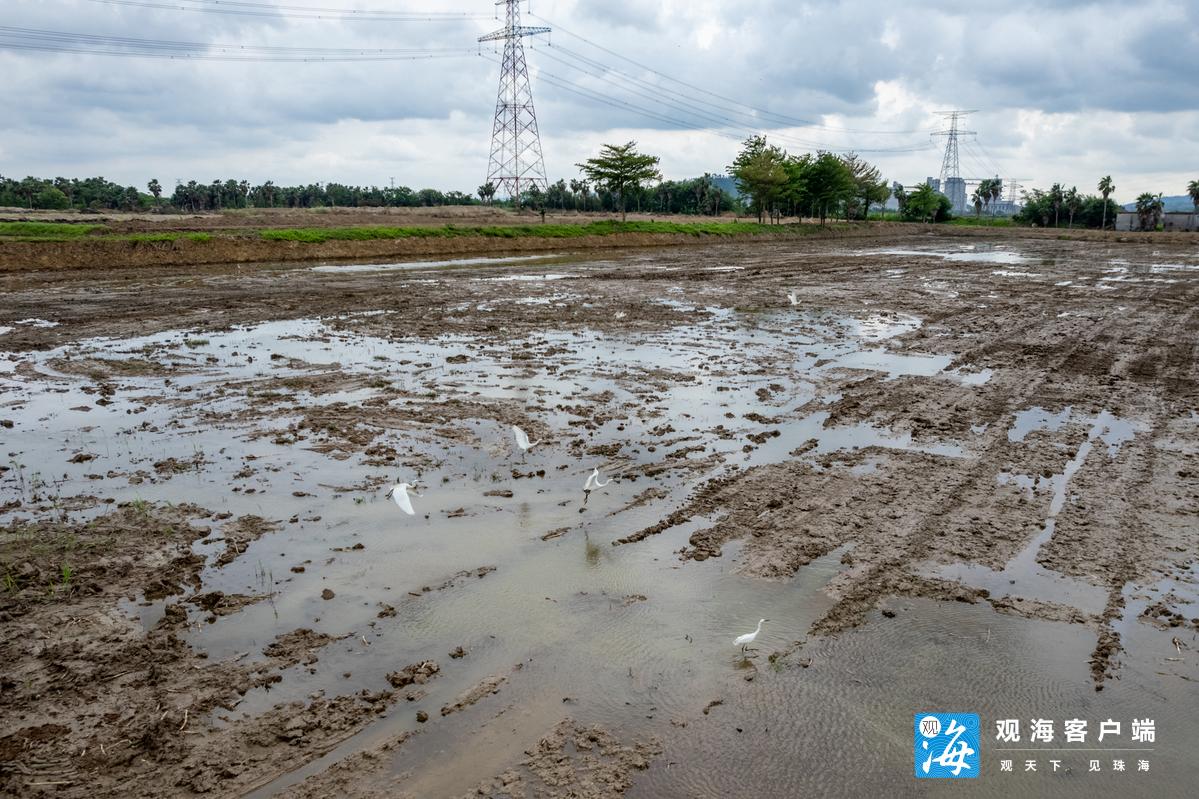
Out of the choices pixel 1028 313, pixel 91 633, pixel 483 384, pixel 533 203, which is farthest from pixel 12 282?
pixel 533 203

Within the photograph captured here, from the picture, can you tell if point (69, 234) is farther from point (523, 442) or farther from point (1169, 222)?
point (1169, 222)

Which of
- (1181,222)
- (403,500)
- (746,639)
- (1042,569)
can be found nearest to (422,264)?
(403,500)

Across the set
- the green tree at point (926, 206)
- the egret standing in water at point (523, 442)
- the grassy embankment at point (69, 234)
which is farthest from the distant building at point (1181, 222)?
the egret standing in water at point (523, 442)

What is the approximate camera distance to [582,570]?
570 cm

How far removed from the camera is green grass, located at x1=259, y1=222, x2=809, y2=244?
3578 centimetres

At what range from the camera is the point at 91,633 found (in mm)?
4840

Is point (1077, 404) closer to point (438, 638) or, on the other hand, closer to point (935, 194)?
point (438, 638)

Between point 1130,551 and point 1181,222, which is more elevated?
point 1181,222

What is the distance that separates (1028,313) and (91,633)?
19.7 meters

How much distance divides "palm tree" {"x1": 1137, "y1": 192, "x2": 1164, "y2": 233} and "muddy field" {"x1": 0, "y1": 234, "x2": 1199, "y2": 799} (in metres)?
77.2

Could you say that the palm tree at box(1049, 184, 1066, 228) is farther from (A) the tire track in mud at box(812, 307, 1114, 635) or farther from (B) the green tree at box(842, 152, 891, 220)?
(A) the tire track in mud at box(812, 307, 1114, 635)

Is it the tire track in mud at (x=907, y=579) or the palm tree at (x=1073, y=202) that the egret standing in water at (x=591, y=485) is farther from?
the palm tree at (x=1073, y=202)

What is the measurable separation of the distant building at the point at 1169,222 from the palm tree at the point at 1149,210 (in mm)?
803

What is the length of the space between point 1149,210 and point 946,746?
293 feet
